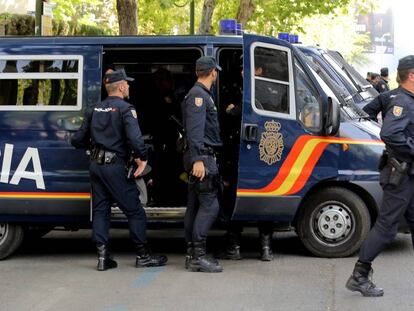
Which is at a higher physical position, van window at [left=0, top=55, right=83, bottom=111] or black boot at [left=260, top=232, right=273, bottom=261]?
van window at [left=0, top=55, right=83, bottom=111]

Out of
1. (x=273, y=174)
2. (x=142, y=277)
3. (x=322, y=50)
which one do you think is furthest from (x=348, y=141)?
(x=322, y=50)

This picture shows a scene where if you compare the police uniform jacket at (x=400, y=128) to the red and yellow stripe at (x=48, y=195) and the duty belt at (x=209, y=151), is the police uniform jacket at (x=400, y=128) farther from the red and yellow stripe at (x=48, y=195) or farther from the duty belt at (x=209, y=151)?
the red and yellow stripe at (x=48, y=195)

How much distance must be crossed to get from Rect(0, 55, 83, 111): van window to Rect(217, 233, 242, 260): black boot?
192 cm

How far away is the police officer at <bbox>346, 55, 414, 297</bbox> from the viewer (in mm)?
5906

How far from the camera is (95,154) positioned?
7.25 meters

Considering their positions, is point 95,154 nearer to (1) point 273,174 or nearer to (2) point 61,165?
(2) point 61,165

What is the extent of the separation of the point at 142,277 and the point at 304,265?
152 cm

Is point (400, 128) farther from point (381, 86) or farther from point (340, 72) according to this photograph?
point (381, 86)

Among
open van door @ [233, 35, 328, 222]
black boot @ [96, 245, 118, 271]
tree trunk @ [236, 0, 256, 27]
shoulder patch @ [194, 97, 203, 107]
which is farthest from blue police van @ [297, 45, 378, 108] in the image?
tree trunk @ [236, 0, 256, 27]

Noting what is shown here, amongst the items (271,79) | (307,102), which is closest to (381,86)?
(307,102)

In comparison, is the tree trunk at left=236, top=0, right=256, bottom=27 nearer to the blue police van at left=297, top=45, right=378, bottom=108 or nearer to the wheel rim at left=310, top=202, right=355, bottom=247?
the blue police van at left=297, top=45, right=378, bottom=108

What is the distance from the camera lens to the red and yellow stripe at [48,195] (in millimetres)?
7523

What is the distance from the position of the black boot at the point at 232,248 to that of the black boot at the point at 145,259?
25.8 inches

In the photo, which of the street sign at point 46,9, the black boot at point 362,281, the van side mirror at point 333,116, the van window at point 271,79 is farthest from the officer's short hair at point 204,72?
the street sign at point 46,9
